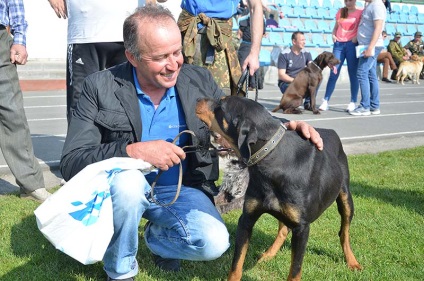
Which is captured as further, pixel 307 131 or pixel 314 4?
pixel 314 4

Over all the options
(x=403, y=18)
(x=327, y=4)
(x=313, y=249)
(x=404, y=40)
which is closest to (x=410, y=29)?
(x=403, y=18)

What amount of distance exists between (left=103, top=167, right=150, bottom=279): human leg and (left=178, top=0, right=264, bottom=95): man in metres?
1.92

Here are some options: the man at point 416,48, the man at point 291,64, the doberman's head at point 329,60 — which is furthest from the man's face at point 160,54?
the man at point 416,48

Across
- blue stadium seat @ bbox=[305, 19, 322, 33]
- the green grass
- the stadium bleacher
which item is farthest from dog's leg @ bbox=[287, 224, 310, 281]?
blue stadium seat @ bbox=[305, 19, 322, 33]

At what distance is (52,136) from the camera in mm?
7715

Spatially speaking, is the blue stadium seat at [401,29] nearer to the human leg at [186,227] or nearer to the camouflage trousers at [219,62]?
the camouflage trousers at [219,62]

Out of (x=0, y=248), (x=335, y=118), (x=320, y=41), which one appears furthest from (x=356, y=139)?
(x=320, y=41)

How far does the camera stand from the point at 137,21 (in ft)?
10.0

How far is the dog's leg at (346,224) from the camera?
358cm

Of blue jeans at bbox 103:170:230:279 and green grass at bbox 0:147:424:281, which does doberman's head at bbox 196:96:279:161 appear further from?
green grass at bbox 0:147:424:281

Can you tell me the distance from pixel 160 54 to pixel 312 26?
68.5 feet

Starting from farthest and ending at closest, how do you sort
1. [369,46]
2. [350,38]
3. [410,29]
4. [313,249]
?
1. [410,29]
2. [350,38]
3. [369,46]
4. [313,249]

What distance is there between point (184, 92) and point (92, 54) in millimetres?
2081

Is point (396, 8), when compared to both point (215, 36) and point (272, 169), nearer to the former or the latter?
point (215, 36)
